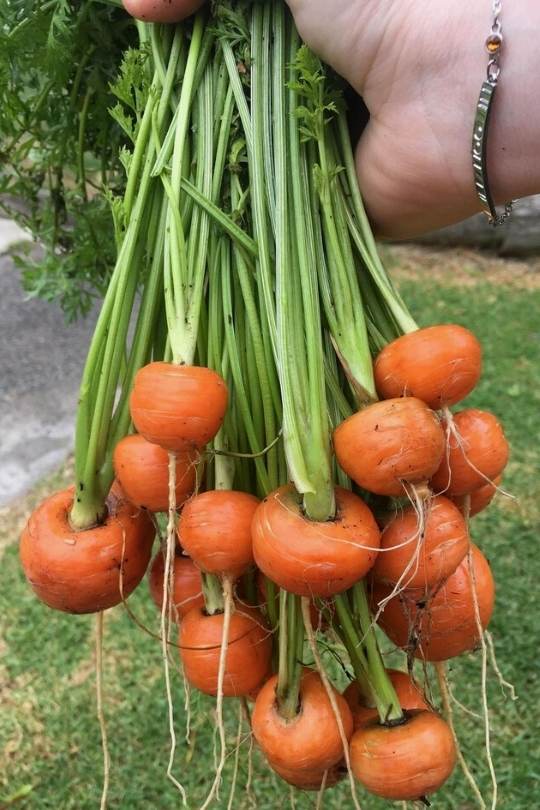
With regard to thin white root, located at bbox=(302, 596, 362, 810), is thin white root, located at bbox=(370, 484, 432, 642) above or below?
above

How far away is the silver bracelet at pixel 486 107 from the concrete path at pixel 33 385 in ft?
7.84

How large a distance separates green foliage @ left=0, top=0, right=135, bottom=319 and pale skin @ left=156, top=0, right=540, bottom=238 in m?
0.21

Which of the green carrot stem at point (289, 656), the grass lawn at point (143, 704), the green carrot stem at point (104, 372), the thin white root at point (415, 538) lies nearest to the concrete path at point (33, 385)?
the grass lawn at point (143, 704)

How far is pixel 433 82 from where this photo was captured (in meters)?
1.01

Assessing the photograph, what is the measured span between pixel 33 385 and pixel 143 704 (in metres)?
1.81

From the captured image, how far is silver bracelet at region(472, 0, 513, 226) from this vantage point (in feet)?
3.10

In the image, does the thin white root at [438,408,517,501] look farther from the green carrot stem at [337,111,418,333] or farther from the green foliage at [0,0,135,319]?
the green foliage at [0,0,135,319]

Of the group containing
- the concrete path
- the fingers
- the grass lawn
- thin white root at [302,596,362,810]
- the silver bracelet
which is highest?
the fingers

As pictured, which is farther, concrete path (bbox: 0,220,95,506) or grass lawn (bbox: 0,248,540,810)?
concrete path (bbox: 0,220,95,506)

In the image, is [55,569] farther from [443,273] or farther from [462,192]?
[443,273]

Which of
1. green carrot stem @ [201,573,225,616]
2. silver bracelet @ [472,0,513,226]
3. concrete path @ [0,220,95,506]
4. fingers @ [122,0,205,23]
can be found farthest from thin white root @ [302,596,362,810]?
concrete path @ [0,220,95,506]

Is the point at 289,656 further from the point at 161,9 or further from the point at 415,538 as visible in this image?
the point at 161,9

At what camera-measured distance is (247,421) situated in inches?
36.6

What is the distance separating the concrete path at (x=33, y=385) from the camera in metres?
3.13
